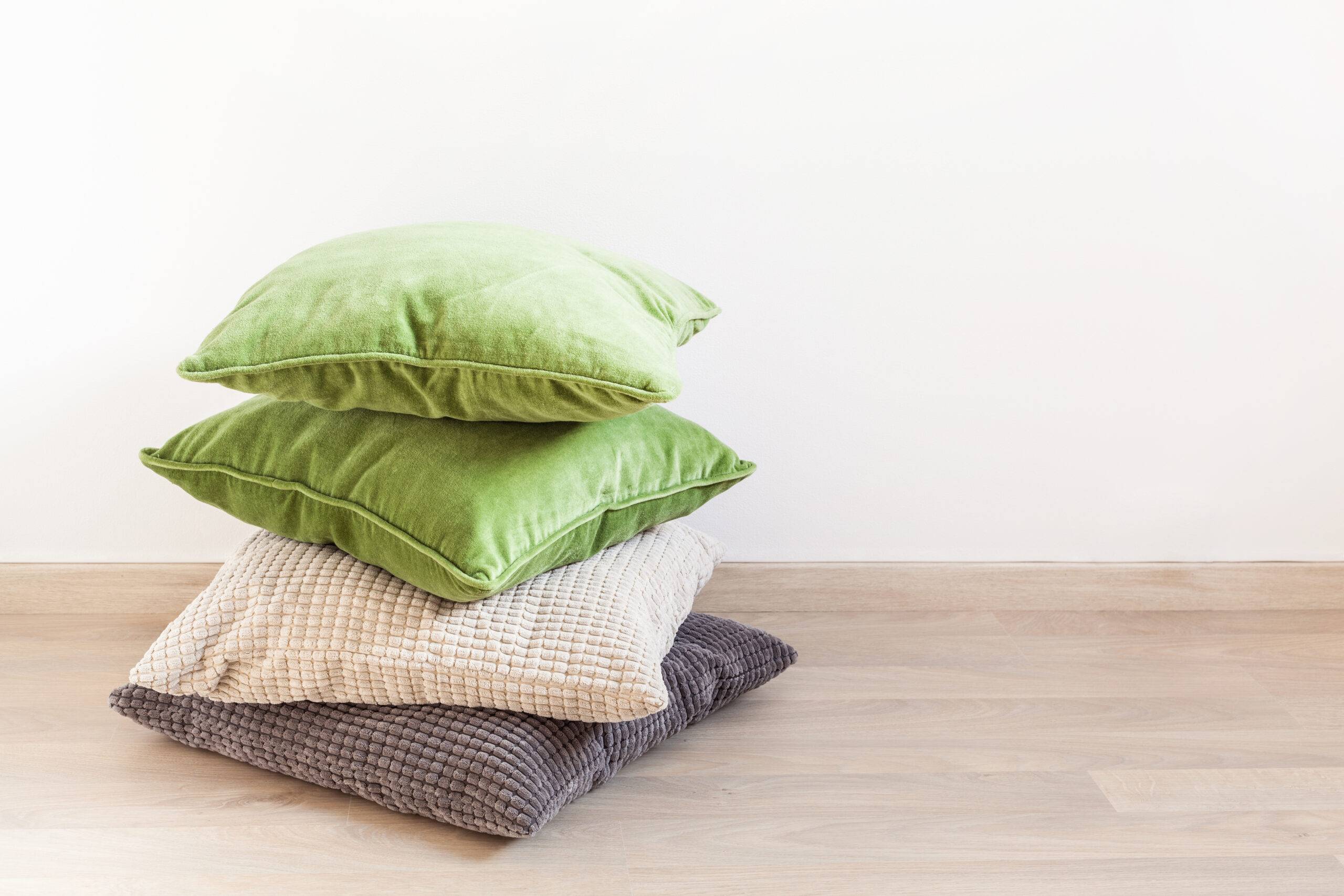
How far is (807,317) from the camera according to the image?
139 centimetres

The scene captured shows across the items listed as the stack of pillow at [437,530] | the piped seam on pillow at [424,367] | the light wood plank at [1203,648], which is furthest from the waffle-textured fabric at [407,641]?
the light wood plank at [1203,648]

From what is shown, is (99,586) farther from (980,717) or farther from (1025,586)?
(1025,586)

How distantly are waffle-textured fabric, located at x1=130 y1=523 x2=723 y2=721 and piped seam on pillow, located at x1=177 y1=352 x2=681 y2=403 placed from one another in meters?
0.21

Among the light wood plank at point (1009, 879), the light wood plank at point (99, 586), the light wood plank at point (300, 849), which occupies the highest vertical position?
the light wood plank at point (1009, 879)

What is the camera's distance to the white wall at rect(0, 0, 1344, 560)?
4.24ft

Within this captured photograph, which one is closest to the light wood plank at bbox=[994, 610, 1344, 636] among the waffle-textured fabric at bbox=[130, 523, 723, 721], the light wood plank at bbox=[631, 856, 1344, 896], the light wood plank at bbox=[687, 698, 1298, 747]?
the light wood plank at bbox=[687, 698, 1298, 747]

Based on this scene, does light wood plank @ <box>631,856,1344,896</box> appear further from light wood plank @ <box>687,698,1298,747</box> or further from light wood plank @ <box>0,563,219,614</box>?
light wood plank @ <box>0,563,219,614</box>

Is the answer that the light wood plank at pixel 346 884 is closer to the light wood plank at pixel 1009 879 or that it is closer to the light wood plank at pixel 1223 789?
the light wood plank at pixel 1009 879

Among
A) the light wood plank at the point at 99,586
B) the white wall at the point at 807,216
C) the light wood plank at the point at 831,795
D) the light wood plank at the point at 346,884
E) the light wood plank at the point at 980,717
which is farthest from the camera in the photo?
the light wood plank at the point at 99,586

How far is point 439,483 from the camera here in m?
0.97

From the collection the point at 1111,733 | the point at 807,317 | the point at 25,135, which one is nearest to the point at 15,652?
the point at 25,135

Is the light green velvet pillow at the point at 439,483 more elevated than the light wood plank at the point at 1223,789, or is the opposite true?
the light green velvet pillow at the point at 439,483

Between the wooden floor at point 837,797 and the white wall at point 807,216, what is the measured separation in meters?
0.23

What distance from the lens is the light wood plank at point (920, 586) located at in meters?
1.41
